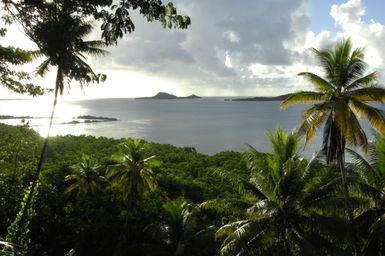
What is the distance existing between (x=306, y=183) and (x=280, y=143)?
1.89 metres

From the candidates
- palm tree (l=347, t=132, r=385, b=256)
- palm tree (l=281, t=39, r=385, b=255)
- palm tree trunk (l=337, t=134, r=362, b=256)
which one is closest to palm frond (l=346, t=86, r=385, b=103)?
palm tree (l=281, t=39, r=385, b=255)

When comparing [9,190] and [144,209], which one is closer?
[9,190]

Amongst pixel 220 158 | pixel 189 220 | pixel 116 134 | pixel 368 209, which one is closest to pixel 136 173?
pixel 189 220

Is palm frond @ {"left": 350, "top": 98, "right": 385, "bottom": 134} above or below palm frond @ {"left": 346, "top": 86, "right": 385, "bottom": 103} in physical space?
below

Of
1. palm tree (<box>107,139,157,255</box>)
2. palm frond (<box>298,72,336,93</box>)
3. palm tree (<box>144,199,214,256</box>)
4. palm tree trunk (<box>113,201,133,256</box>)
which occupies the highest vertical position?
palm frond (<box>298,72,336,93</box>)

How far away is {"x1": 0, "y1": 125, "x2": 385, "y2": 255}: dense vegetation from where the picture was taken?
15594 millimetres

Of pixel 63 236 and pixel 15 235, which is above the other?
pixel 15 235

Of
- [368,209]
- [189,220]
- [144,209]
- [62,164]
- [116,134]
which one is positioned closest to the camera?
[368,209]

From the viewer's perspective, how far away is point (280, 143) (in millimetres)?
16609

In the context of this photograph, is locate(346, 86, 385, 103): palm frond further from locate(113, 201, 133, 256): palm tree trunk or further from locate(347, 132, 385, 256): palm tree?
locate(113, 201, 133, 256): palm tree trunk

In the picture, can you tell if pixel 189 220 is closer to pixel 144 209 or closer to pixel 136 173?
pixel 136 173

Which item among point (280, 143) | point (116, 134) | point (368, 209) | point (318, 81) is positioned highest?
point (318, 81)

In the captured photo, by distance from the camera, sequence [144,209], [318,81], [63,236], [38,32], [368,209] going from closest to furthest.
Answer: [38,32], [318,81], [368,209], [63,236], [144,209]

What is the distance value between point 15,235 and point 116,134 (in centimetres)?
12030
